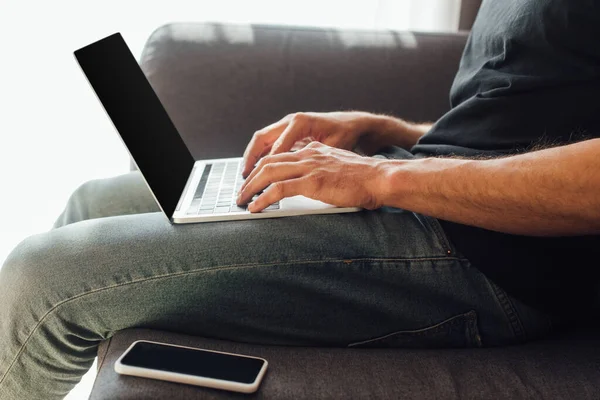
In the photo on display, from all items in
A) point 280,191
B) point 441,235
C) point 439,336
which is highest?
point 280,191

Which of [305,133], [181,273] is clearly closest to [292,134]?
[305,133]

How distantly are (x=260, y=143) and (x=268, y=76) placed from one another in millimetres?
337

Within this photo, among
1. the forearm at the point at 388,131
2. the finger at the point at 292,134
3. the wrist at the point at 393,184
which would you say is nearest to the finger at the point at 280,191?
the wrist at the point at 393,184

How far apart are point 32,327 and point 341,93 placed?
0.90m

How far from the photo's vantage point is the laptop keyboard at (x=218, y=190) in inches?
33.5

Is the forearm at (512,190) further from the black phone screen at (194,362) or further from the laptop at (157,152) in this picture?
the black phone screen at (194,362)

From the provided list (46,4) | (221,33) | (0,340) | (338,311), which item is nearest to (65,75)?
(46,4)

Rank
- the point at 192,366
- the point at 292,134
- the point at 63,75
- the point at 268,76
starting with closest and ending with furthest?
1. the point at 192,366
2. the point at 292,134
3. the point at 268,76
4. the point at 63,75

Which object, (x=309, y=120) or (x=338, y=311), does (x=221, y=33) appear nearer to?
(x=309, y=120)

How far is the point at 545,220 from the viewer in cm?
70

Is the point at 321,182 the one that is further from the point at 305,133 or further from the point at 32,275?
the point at 32,275

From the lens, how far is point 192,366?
0.65 metres

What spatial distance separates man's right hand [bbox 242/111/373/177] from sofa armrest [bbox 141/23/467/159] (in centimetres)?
24

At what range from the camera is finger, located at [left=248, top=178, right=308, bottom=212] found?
0.80m
